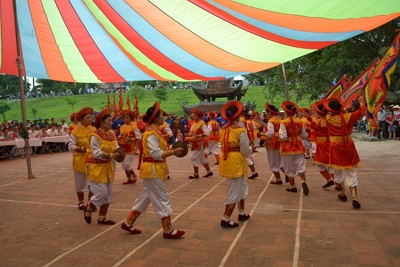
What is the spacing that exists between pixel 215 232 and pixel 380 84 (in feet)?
12.0

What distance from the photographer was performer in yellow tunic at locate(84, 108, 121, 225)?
4363 millimetres

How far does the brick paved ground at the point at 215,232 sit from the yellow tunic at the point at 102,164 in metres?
0.67

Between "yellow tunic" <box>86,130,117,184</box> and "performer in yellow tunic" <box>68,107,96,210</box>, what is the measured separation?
68cm

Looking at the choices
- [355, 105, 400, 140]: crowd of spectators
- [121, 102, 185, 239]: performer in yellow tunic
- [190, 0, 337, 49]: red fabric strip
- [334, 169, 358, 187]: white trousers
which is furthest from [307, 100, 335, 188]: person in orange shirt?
[355, 105, 400, 140]: crowd of spectators

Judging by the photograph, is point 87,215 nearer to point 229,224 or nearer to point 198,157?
point 229,224

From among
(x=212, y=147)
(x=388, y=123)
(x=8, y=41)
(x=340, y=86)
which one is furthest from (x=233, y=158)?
(x=388, y=123)

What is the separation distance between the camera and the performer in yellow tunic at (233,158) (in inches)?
165

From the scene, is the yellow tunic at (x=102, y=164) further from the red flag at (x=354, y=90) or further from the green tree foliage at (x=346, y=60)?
the green tree foliage at (x=346, y=60)

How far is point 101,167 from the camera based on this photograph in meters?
4.45

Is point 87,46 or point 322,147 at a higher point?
point 87,46

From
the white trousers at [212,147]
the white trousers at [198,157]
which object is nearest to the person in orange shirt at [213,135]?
the white trousers at [212,147]

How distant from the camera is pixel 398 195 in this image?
17.7 ft

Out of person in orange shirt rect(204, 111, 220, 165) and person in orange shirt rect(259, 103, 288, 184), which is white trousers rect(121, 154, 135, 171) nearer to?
person in orange shirt rect(204, 111, 220, 165)

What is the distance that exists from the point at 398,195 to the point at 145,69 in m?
5.69
